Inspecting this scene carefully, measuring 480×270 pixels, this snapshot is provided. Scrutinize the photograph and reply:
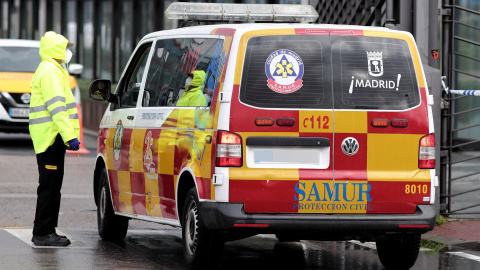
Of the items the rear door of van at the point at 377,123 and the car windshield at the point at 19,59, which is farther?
the car windshield at the point at 19,59

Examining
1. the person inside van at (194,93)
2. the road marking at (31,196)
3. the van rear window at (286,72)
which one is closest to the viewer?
the van rear window at (286,72)

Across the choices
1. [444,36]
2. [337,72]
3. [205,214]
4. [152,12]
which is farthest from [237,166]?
[152,12]

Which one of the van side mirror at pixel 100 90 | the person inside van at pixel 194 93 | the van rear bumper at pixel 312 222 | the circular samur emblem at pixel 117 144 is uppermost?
the person inside van at pixel 194 93

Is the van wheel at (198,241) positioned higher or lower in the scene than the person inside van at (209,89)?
lower

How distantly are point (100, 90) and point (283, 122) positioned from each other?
8.56 feet

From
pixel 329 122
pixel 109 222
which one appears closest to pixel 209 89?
pixel 329 122

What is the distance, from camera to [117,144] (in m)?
9.73

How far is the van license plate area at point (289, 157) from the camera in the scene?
7.67 m

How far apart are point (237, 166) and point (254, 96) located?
0.50 m

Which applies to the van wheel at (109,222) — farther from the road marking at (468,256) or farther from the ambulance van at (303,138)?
the road marking at (468,256)

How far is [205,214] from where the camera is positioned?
7.77 meters

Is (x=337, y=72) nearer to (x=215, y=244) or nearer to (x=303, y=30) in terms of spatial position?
(x=303, y=30)

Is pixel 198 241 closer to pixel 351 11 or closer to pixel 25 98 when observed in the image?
pixel 351 11

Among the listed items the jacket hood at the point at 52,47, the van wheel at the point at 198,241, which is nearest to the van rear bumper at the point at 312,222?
the van wheel at the point at 198,241
